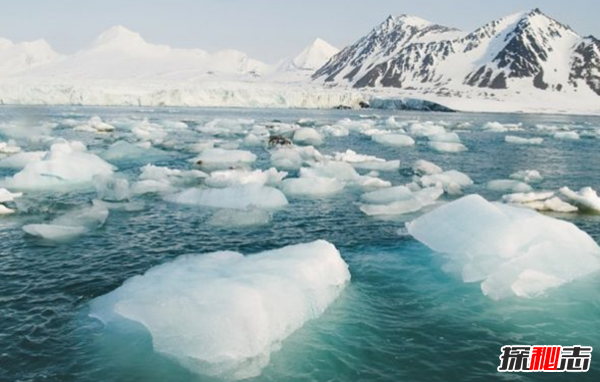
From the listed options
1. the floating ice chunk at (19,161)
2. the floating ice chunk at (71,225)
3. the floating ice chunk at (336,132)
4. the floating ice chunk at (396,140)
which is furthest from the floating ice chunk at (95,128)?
the floating ice chunk at (71,225)

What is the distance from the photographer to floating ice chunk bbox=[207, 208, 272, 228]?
1645 cm

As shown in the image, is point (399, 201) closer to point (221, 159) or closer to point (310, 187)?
point (310, 187)

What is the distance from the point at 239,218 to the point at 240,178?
6.23 metres

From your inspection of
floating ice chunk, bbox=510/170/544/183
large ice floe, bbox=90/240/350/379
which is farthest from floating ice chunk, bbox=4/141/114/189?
floating ice chunk, bbox=510/170/544/183

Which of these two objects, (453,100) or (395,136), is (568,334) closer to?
(395,136)

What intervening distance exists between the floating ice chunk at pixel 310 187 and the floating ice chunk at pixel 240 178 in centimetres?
149

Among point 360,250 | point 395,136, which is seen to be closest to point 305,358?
point 360,250

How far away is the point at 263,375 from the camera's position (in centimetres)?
736

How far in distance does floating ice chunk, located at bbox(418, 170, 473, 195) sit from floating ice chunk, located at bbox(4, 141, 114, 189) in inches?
595

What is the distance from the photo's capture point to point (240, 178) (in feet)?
74.4

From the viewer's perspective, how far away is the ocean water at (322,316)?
7809mm

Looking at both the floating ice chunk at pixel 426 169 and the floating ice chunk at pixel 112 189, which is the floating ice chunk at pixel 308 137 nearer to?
the floating ice chunk at pixel 426 169

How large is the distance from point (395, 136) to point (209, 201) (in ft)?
89.7

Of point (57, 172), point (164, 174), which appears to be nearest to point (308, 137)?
point (164, 174)
